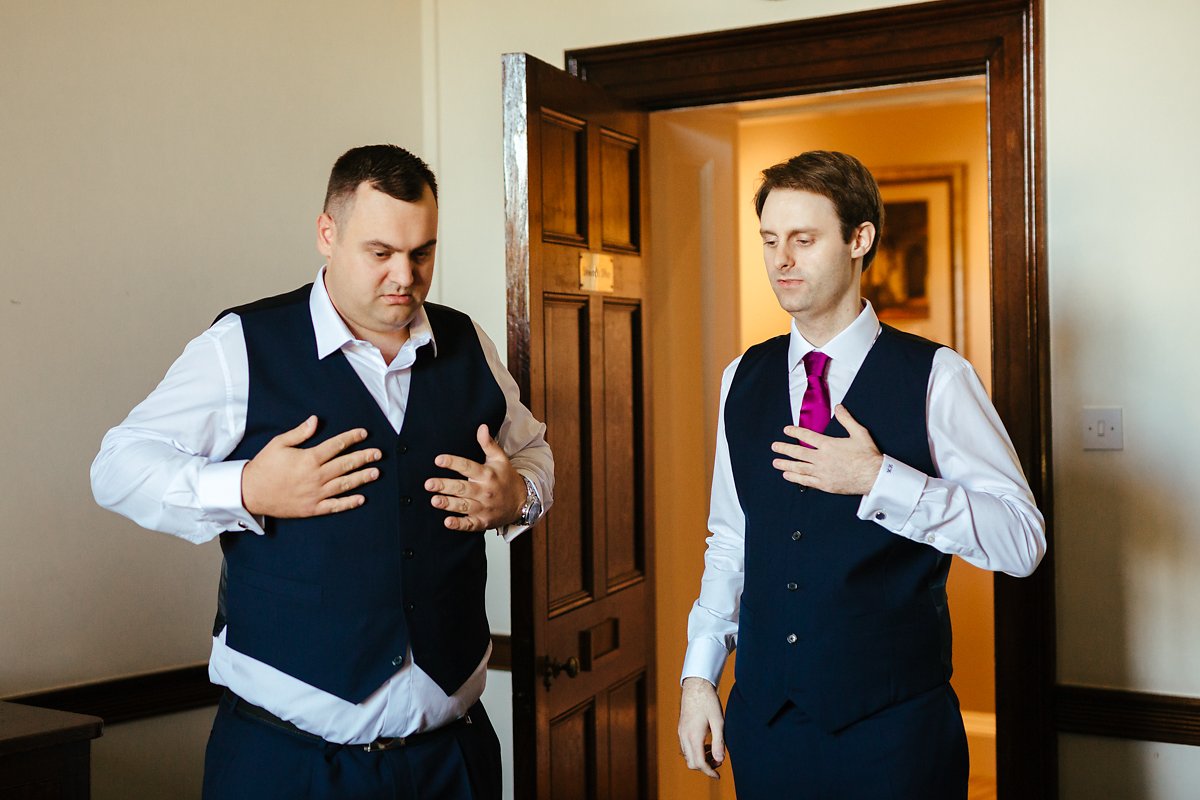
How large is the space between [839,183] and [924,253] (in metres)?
3.33

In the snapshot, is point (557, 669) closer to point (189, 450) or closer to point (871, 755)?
point (871, 755)

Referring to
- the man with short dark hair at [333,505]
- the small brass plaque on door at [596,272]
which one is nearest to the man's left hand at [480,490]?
the man with short dark hair at [333,505]

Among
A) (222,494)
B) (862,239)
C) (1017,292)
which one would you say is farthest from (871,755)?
(1017,292)

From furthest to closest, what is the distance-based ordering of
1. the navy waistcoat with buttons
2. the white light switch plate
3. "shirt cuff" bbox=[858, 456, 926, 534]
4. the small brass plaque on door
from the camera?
the small brass plaque on door
the white light switch plate
the navy waistcoat with buttons
"shirt cuff" bbox=[858, 456, 926, 534]

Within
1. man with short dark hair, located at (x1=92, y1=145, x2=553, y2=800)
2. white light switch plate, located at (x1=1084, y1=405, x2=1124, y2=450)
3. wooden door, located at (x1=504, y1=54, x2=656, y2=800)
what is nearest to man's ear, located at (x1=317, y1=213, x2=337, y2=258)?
man with short dark hair, located at (x1=92, y1=145, x2=553, y2=800)

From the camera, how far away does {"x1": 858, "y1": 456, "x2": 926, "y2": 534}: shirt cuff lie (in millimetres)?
1738

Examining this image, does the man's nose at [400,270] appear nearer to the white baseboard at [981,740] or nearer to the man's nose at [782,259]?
the man's nose at [782,259]

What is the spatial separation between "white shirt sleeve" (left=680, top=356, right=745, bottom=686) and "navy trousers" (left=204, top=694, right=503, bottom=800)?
18.0 inches

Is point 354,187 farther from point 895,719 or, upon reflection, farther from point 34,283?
point 895,719

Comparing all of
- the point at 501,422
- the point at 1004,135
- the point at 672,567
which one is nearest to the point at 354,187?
the point at 501,422

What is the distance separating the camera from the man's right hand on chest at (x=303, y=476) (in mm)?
1769

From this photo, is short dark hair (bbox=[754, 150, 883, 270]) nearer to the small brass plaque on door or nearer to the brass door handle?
the small brass plaque on door

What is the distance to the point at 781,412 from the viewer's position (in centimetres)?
198

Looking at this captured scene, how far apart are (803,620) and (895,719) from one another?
211 mm
